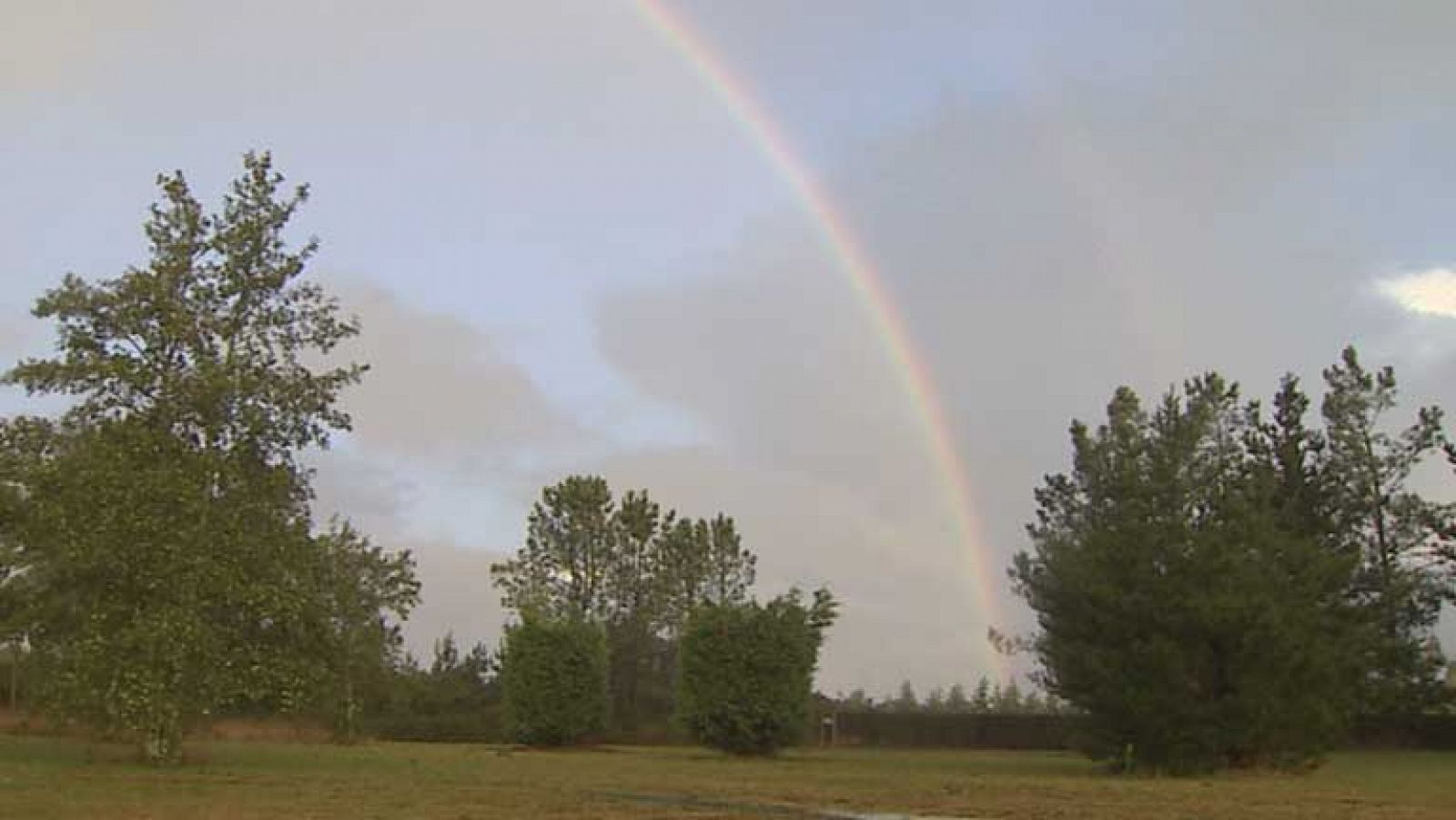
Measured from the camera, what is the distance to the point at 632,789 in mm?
23984

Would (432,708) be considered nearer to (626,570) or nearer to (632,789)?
(626,570)

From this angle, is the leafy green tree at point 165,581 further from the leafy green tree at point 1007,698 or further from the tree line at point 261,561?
the leafy green tree at point 1007,698

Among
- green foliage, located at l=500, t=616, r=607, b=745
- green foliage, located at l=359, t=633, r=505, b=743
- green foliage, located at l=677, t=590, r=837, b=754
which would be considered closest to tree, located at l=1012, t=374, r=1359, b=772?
green foliage, located at l=677, t=590, r=837, b=754

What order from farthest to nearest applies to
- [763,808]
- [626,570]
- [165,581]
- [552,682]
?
[626,570]
[552,682]
[165,581]
[763,808]

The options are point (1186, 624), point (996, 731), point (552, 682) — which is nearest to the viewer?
point (1186, 624)

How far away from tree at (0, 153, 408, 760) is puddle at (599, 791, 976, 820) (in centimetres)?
1167

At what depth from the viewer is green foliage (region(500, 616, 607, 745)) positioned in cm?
5059

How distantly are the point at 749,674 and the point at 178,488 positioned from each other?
21.0 metres

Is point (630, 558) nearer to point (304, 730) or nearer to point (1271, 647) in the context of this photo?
point (304, 730)

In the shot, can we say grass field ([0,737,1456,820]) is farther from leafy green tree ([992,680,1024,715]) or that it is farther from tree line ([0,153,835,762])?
leafy green tree ([992,680,1024,715])

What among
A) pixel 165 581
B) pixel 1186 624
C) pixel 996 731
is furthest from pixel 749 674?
pixel 996 731

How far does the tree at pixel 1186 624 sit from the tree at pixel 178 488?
18840 millimetres

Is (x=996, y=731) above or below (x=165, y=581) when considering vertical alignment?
below

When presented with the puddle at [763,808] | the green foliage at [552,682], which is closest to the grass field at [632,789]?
the puddle at [763,808]
